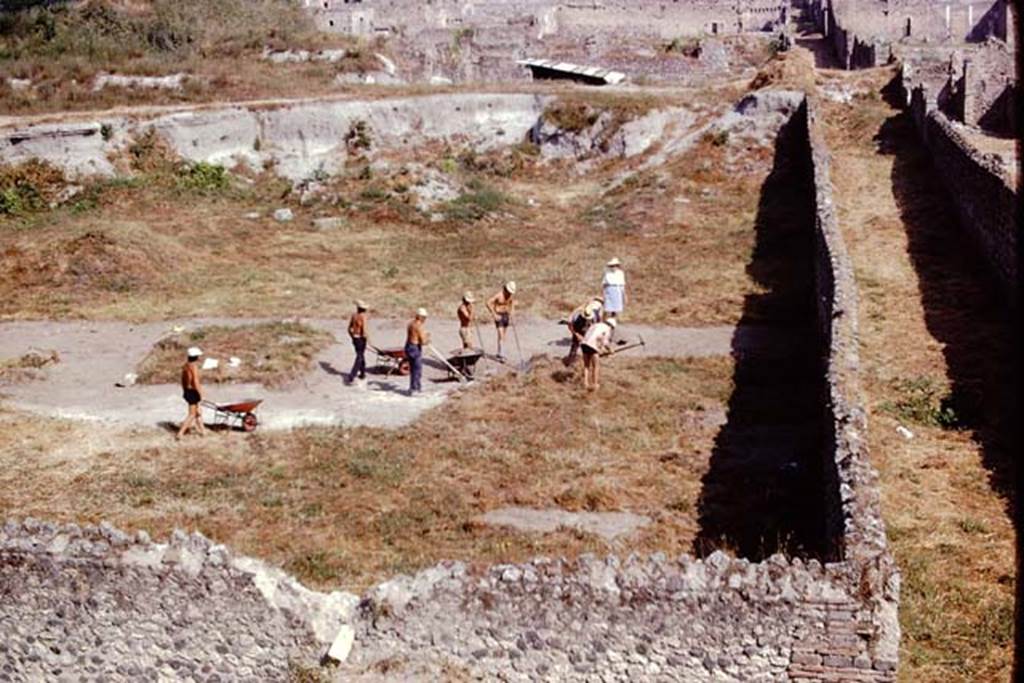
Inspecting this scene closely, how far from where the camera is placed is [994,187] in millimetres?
17172

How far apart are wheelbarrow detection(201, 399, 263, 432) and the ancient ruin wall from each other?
11082 millimetres

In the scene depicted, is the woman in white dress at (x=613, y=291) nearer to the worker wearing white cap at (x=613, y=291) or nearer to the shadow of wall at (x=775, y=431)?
the worker wearing white cap at (x=613, y=291)

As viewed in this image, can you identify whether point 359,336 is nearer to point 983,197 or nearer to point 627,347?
point 627,347

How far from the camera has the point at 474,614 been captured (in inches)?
309

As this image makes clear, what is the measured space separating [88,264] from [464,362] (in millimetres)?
11135

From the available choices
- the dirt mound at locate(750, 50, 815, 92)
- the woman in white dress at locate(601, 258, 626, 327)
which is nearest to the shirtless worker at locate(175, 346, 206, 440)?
the woman in white dress at locate(601, 258, 626, 327)

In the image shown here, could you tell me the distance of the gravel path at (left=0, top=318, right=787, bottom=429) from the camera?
17000mm

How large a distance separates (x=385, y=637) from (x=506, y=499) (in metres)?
5.42

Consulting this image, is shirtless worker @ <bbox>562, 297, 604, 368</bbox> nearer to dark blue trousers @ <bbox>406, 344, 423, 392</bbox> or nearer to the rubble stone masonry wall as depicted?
dark blue trousers @ <bbox>406, 344, 423, 392</bbox>

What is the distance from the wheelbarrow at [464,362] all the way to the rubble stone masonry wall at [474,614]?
9.42 meters

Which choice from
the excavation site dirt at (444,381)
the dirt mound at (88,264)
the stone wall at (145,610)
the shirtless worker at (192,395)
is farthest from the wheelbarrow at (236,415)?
the dirt mound at (88,264)

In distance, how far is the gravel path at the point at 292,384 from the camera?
55.8 feet

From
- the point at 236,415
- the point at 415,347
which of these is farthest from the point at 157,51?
the point at 236,415

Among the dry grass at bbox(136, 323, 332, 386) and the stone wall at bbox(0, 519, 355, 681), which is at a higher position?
the stone wall at bbox(0, 519, 355, 681)
